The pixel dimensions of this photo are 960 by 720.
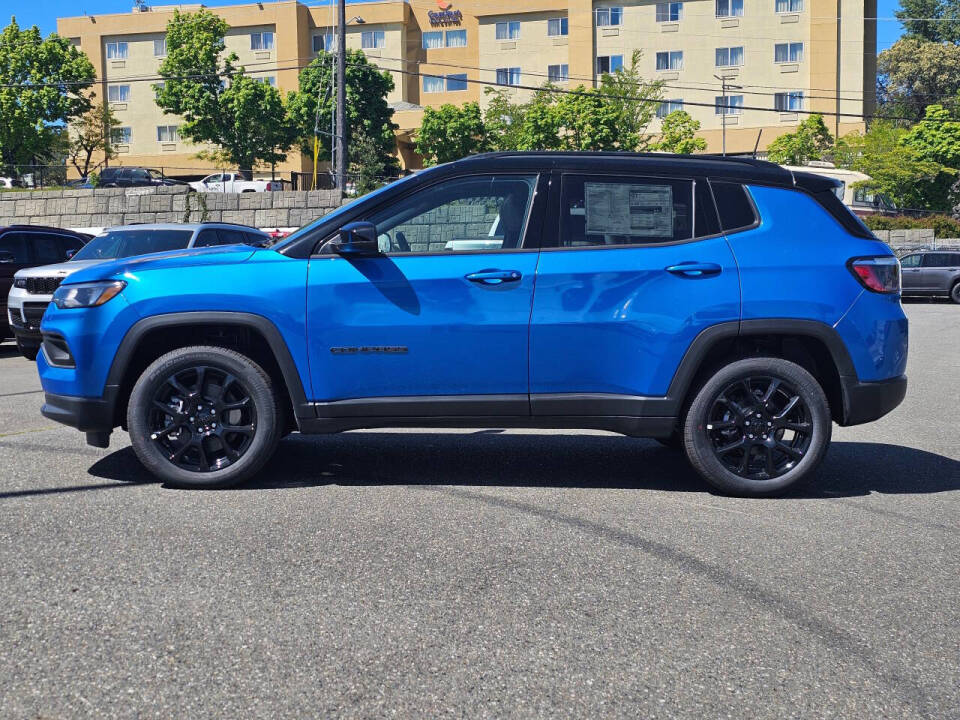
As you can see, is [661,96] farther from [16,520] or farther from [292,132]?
[16,520]

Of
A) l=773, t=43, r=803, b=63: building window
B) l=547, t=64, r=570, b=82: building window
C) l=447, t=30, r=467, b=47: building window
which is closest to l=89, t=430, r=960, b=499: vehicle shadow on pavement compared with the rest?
l=547, t=64, r=570, b=82: building window

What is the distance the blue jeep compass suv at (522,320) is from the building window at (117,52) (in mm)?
82934

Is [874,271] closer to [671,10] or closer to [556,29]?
[671,10]

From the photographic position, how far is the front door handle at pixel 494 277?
5.55 metres

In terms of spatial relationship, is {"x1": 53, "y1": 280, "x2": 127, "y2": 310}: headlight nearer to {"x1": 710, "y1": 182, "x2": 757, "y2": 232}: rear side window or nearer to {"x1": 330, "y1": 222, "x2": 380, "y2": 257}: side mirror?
{"x1": 330, "y1": 222, "x2": 380, "y2": 257}: side mirror

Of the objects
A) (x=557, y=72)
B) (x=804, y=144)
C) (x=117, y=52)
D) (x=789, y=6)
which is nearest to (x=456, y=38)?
(x=557, y=72)

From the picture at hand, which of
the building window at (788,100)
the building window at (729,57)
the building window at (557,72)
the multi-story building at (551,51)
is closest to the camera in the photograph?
the multi-story building at (551,51)

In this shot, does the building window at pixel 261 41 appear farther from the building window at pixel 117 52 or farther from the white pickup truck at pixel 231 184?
the white pickup truck at pixel 231 184

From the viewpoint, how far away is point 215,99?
6444cm

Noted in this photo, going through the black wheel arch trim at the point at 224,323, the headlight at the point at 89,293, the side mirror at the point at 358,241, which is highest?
the side mirror at the point at 358,241

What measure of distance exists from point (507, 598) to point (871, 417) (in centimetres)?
276

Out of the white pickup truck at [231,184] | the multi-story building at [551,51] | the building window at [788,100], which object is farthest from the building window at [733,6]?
the white pickup truck at [231,184]

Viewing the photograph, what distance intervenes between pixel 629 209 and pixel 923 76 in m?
95.4

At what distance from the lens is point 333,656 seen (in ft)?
11.2
